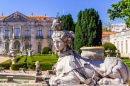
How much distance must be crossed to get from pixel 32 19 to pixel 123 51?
19742mm

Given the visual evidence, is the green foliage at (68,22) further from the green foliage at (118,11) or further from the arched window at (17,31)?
the arched window at (17,31)

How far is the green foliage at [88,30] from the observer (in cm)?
1764

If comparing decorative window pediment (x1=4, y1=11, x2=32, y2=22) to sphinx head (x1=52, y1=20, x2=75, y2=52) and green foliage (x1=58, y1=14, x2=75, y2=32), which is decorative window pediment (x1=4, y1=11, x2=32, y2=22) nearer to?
green foliage (x1=58, y1=14, x2=75, y2=32)

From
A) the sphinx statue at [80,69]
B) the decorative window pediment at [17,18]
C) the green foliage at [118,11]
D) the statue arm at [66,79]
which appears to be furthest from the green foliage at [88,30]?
the decorative window pediment at [17,18]

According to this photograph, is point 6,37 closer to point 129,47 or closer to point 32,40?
point 32,40

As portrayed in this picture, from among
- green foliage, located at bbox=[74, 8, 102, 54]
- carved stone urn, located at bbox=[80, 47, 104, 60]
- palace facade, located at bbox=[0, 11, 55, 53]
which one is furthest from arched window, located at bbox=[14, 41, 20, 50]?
carved stone urn, located at bbox=[80, 47, 104, 60]

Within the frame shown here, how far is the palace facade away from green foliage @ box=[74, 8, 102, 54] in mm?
23901

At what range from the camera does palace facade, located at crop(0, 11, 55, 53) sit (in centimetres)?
4169

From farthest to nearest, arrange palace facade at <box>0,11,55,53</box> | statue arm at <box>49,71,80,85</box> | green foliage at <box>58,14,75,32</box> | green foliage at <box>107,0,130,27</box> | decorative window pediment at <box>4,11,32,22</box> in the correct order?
palace facade at <box>0,11,55,53</box> < decorative window pediment at <box>4,11,32,22</box> < green foliage at <box>58,14,75,32</box> < green foliage at <box>107,0,130,27</box> < statue arm at <box>49,71,80,85</box>

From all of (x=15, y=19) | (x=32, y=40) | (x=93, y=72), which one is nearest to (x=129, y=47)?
(x=32, y=40)

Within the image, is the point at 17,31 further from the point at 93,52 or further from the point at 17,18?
the point at 93,52

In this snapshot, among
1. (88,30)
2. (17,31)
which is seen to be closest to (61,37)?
(88,30)

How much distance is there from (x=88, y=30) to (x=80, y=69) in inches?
607

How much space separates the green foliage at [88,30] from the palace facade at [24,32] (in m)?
23.9
